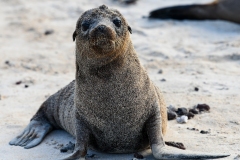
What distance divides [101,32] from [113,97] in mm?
569

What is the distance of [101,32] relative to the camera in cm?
391

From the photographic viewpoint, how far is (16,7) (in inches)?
420

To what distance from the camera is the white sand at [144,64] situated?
4.93 m

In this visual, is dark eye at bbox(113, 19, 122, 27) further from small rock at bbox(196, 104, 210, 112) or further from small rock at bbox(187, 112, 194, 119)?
small rock at bbox(196, 104, 210, 112)

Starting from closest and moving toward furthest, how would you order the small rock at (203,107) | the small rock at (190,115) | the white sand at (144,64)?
1. the white sand at (144,64)
2. the small rock at (190,115)
3. the small rock at (203,107)

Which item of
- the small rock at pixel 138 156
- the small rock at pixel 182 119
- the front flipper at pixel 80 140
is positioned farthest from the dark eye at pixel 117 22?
the small rock at pixel 182 119

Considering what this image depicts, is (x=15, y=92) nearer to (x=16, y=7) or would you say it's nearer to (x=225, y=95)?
(x=225, y=95)

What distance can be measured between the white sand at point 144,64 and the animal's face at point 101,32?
2.88ft

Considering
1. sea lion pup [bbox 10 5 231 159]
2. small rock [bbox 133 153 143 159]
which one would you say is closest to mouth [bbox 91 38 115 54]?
sea lion pup [bbox 10 5 231 159]

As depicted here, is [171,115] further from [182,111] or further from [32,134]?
[32,134]

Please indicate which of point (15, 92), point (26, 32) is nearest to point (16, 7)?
point (26, 32)

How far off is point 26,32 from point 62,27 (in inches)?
22.3

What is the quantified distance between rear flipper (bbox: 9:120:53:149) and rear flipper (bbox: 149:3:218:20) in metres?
4.46

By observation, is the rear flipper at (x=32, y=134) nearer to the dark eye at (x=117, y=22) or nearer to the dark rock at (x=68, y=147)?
the dark rock at (x=68, y=147)
